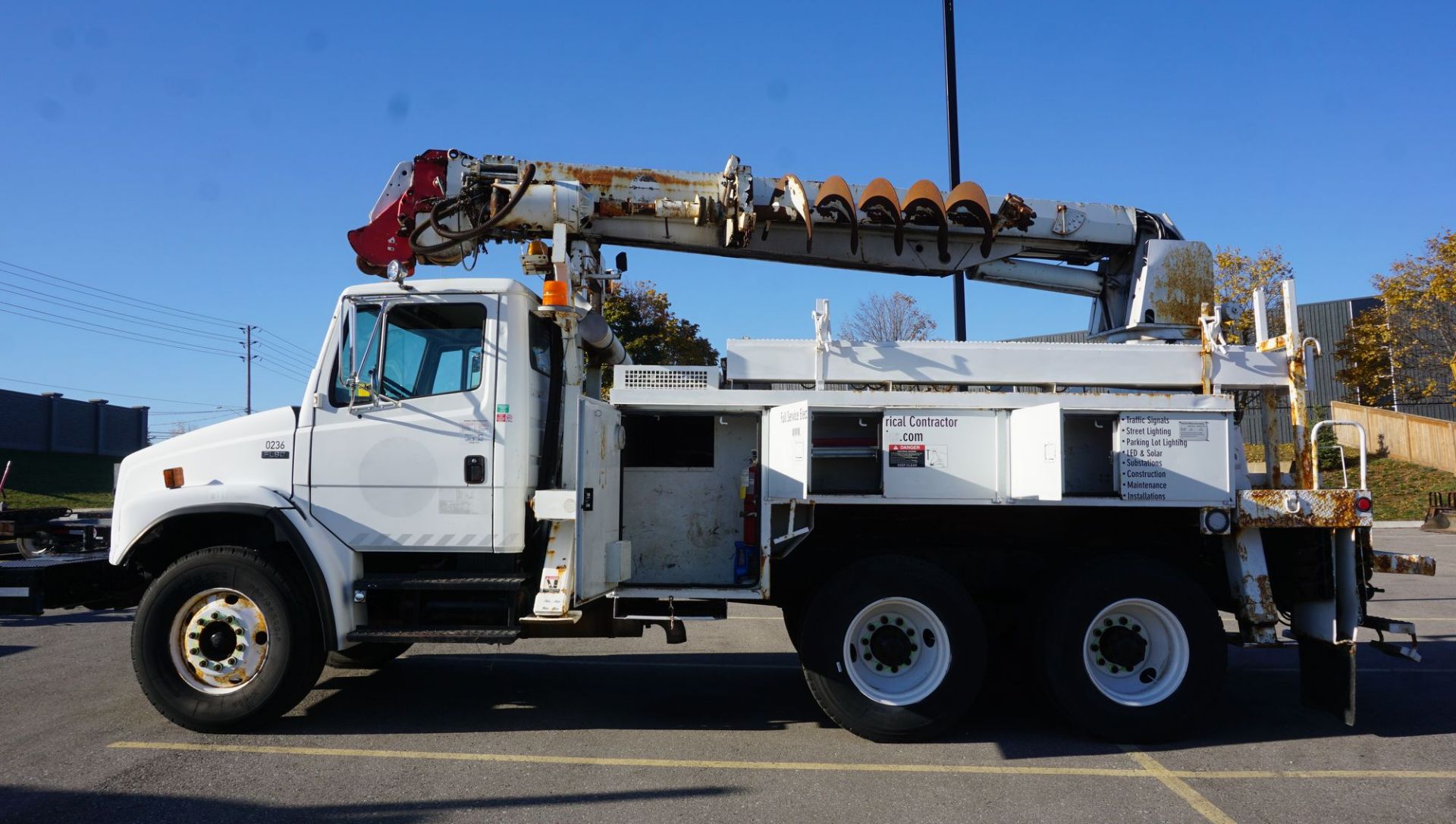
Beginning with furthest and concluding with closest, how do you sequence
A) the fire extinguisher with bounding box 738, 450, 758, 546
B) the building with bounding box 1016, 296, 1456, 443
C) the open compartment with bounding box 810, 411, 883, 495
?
the building with bounding box 1016, 296, 1456, 443
the fire extinguisher with bounding box 738, 450, 758, 546
the open compartment with bounding box 810, 411, 883, 495

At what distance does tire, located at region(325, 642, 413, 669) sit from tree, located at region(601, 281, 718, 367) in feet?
24.2

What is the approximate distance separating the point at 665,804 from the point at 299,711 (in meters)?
3.14

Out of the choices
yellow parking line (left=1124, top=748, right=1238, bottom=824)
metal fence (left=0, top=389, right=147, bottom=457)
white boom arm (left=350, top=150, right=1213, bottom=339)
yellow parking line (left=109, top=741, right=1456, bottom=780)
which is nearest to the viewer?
yellow parking line (left=1124, top=748, right=1238, bottom=824)

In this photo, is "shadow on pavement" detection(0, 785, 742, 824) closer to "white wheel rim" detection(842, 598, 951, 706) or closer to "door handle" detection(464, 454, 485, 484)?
"white wheel rim" detection(842, 598, 951, 706)

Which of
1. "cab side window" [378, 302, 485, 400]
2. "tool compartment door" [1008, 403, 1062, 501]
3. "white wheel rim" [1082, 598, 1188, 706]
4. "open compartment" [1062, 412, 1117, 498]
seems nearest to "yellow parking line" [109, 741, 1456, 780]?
"white wheel rim" [1082, 598, 1188, 706]

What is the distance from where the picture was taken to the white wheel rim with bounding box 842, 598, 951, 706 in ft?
18.9

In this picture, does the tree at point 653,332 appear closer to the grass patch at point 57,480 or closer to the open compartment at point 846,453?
the open compartment at point 846,453

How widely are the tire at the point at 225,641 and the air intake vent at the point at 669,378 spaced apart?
97.4 inches

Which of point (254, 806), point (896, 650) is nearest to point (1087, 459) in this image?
point (896, 650)

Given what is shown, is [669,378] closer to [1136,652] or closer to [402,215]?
[402,215]

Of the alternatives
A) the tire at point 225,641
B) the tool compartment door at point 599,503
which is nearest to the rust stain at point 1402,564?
the tool compartment door at point 599,503

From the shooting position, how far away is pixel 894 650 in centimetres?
580

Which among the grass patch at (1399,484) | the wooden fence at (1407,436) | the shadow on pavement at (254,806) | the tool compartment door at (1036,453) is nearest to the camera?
the shadow on pavement at (254,806)

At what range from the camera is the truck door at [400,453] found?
584cm
